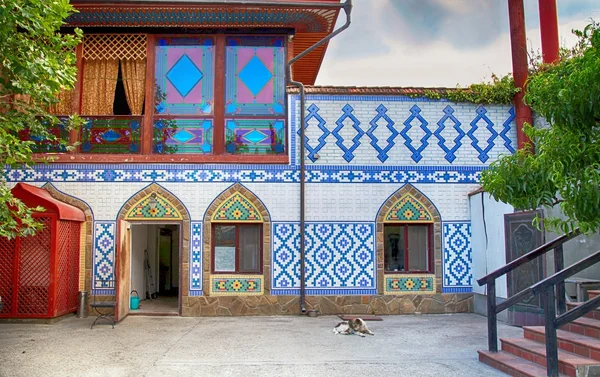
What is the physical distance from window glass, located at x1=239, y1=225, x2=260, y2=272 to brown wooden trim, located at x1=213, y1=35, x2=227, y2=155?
1.66 meters

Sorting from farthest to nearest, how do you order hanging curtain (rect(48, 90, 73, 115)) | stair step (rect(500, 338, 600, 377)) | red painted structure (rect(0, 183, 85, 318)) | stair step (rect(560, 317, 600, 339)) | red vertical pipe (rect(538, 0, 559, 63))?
1. red vertical pipe (rect(538, 0, 559, 63))
2. hanging curtain (rect(48, 90, 73, 115))
3. red painted structure (rect(0, 183, 85, 318))
4. stair step (rect(560, 317, 600, 339))
5. stair step (rect(500, 338, 600, 377))

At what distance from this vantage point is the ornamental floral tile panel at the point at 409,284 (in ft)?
37.4

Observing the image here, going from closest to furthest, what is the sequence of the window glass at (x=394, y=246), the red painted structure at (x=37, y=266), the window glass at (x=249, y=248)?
the red painted structure at (x=37, y=266)
the window glass at (x=249, y=248)
the window glass at (x=394, y=246)

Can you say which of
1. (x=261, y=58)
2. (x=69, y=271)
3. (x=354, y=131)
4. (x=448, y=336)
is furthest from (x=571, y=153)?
(x=69, y=271)

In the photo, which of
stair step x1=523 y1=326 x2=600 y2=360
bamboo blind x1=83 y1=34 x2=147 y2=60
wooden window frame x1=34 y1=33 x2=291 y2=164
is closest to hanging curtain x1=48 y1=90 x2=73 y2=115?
wooden window frame x1=34 y1=33 x2=291 y2=164

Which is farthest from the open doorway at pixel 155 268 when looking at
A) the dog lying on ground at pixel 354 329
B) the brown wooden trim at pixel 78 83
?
the dog lying on ground at pixel 354 329

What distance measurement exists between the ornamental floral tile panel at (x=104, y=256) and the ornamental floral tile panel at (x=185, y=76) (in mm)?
2549

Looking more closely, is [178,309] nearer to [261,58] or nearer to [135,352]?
[135,352]

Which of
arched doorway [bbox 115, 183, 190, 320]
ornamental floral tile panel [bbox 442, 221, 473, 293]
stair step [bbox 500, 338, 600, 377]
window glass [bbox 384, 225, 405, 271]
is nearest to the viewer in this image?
stair step [bbox 500, 338, 600, 377]

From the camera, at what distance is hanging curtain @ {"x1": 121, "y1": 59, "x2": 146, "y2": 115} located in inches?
463

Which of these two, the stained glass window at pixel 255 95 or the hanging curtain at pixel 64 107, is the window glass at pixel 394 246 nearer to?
the stained glass window at pixel 255 95

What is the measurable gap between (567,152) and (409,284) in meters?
7.00

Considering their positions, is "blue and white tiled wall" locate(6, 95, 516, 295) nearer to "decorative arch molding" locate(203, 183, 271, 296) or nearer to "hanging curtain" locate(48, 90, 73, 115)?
"decorative arch molding" locate(203, 183, 271, 296)

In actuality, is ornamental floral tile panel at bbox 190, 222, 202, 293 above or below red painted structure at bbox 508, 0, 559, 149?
below
